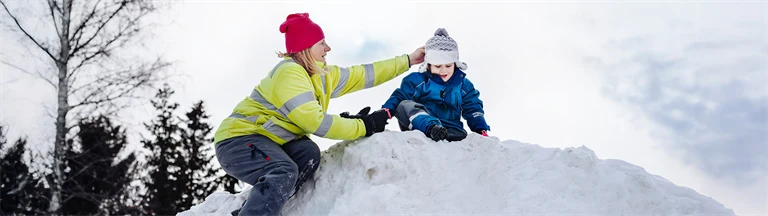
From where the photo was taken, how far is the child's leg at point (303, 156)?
404 cm

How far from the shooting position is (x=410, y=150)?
4023 millimetres

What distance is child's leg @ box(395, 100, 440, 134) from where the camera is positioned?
4.38 meters

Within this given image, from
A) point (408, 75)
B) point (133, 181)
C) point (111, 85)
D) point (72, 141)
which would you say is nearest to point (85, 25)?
point (111, 85)

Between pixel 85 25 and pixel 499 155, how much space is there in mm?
9777

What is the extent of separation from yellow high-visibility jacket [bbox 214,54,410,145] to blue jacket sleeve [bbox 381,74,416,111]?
2.03 ft

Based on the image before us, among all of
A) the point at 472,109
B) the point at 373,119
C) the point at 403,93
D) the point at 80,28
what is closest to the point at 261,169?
the point at 373,119

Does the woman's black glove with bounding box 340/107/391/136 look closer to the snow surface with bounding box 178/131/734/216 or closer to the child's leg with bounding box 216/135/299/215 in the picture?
the snow surface with bounding box 178/131/734/216

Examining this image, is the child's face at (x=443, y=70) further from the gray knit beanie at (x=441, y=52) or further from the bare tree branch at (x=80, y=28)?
the bare tree branch at (x=80, y=28)

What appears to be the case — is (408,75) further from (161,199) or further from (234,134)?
(161,199)

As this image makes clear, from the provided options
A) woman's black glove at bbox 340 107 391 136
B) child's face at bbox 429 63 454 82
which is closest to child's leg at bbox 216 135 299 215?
woman's black glove at bbox 340 107 391 136

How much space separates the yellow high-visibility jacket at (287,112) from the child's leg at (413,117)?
1.54ft

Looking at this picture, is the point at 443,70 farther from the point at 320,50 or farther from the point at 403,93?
the point at 320,50

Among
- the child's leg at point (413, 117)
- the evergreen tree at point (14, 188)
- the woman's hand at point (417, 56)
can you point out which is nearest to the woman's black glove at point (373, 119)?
the child's leg at point (413, 117)

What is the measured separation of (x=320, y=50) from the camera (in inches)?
172
